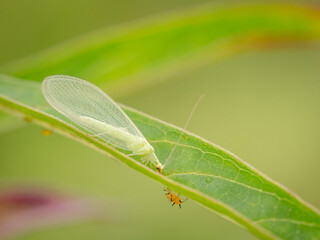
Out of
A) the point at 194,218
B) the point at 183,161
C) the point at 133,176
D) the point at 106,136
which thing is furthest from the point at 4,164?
the point at 183,161

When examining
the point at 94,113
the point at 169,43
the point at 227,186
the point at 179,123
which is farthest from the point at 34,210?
the point at 179,123

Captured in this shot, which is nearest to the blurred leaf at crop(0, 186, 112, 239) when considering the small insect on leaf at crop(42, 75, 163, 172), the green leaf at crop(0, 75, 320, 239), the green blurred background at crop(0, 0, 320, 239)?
the small insect on leaf at crop(42, 75, 163, 172)

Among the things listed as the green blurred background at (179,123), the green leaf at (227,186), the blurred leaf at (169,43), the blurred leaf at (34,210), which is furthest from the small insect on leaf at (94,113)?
the green blurred background at (179,123)

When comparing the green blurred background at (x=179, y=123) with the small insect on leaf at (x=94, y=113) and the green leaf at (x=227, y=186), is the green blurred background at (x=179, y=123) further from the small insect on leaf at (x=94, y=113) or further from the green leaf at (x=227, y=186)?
the green leaf at (x=227, y=186)

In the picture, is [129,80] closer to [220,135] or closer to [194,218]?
[194,218]

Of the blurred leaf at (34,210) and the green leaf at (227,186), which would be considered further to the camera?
the blurred leaf at (34,210)

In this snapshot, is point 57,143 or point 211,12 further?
point 57,143
